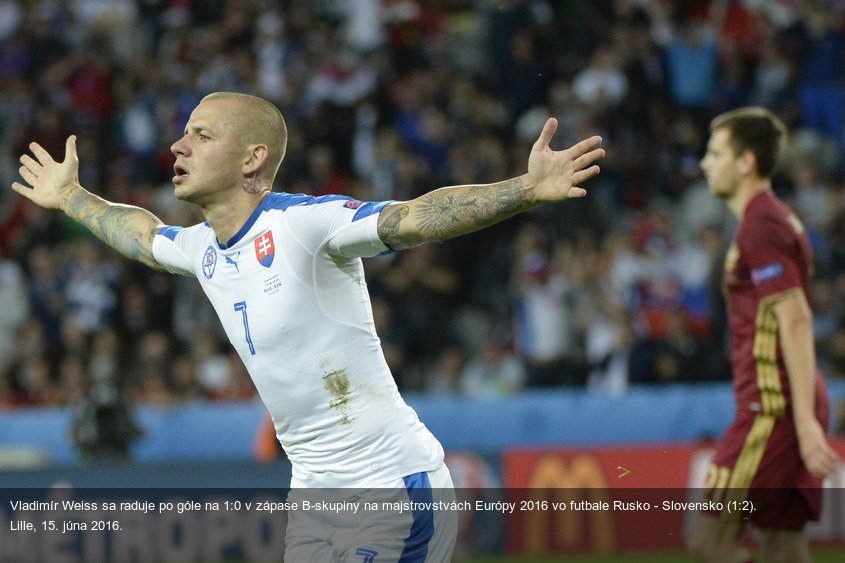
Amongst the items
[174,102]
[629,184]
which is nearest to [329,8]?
[174,102]

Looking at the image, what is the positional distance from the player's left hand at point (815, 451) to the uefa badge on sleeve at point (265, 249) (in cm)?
248

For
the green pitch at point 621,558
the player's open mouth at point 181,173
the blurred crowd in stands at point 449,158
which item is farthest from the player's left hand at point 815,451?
the blurred crowd in stands at point 449,158

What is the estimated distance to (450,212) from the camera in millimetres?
4105

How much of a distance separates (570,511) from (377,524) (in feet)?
20.3

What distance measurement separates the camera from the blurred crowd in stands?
12.6 metres

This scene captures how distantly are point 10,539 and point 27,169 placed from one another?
4648 millimetres

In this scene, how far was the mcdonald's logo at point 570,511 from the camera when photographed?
398 inches

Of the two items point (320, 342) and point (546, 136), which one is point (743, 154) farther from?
point (320, 342)

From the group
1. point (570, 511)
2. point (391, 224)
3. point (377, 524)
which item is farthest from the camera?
point (570, 511)

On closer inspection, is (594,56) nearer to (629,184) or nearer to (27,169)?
(629,184)

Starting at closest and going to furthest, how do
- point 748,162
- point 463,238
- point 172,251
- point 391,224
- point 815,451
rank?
point 391,224 < point 172,251 < point 815,451 < point 748,162 < point 463,238

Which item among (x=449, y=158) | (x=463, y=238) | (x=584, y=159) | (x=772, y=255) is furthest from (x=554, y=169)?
(x=449, y=158)

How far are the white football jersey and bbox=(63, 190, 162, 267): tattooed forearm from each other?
0.72 m

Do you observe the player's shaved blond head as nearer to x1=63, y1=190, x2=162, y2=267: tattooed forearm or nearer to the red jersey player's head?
x1=63, y1=190, x2=162, y2=267: tattooed forearm
